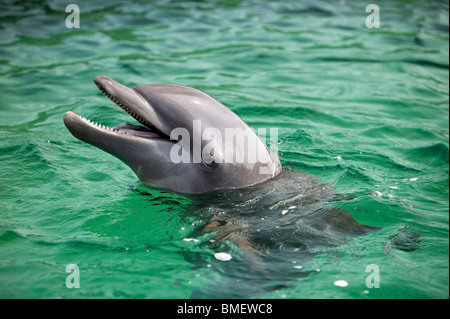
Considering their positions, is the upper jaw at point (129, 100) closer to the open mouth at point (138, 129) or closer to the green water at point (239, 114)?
the open mouth at point (138, 129)

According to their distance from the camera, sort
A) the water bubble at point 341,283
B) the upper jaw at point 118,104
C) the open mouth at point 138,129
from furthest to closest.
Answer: the open mouth at point 138,129 → the upper jaw at point 118,104 → the water bubble at point 341,283

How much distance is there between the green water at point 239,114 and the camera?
14.2ft

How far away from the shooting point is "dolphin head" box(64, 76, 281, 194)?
475 cm

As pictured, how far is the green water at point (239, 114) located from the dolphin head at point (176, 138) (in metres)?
0.31

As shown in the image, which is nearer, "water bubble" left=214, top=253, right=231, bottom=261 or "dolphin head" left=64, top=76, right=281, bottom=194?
"water bubble" left=214, top=253, right=231, bottom=261

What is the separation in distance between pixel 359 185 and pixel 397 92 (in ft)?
15.6

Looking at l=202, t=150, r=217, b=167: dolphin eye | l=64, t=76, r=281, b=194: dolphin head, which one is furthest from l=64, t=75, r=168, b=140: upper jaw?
l=202, t=150, r=217, b=167: dolphin eye

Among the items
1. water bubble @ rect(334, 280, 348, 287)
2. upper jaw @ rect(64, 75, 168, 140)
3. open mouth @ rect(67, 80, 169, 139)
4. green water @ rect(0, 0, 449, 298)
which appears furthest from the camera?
open mouth @ rect(67, 80, 169, 139)

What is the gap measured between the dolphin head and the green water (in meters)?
0.31

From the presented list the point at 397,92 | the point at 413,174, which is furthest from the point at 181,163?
the point at 397,92

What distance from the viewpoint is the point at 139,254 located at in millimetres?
4547

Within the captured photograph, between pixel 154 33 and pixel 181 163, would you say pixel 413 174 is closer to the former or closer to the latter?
pixel 181 163

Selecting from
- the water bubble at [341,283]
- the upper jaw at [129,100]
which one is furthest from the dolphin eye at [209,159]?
the water bubble at [341,283]

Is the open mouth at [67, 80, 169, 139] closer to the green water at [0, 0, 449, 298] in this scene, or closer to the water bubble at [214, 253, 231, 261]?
the green water at [0, 0, 449, 298]
